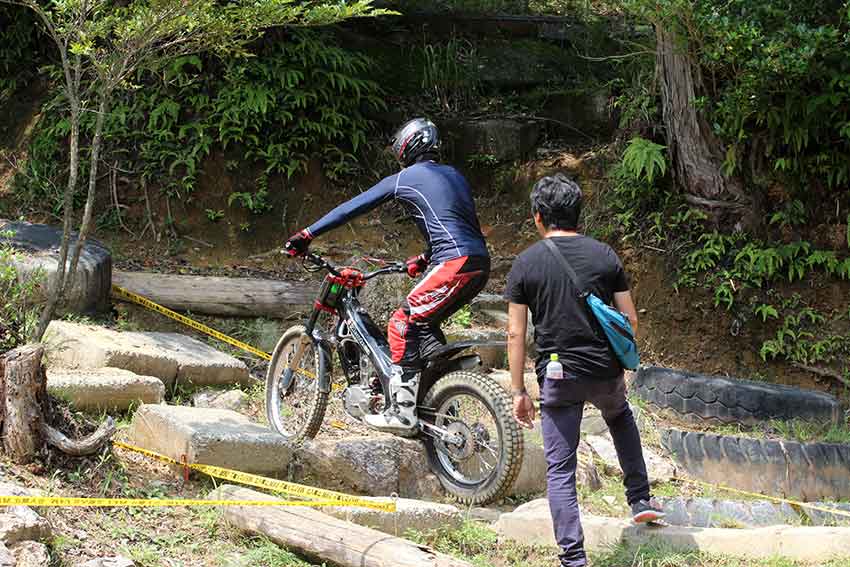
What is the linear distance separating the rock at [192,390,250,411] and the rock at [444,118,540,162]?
5.49m

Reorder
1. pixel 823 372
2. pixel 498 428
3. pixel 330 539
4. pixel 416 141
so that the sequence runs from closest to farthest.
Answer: pixel 330 539
pixel 498 428
pixel 416 141
pixel 823 372

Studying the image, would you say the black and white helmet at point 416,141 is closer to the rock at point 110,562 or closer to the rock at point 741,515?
the rock at point 741,515

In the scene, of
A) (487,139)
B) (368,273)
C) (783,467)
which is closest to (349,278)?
(368,273)

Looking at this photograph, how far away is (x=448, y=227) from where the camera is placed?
612cm

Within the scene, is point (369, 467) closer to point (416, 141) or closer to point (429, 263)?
point (429, 263)

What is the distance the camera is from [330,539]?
14.9ft

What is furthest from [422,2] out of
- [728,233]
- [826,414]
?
[826,414]

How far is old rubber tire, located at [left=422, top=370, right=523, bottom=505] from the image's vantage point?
5727 mm

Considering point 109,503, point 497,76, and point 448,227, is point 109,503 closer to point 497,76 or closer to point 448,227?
point 448,227

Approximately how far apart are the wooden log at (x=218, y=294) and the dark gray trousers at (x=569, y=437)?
485cm

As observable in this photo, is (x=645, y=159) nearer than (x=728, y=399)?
No

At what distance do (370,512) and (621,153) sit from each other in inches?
275

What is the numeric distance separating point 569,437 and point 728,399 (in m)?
3.68

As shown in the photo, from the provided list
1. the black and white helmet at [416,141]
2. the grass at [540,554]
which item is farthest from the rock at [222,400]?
the grass at [540,554]
